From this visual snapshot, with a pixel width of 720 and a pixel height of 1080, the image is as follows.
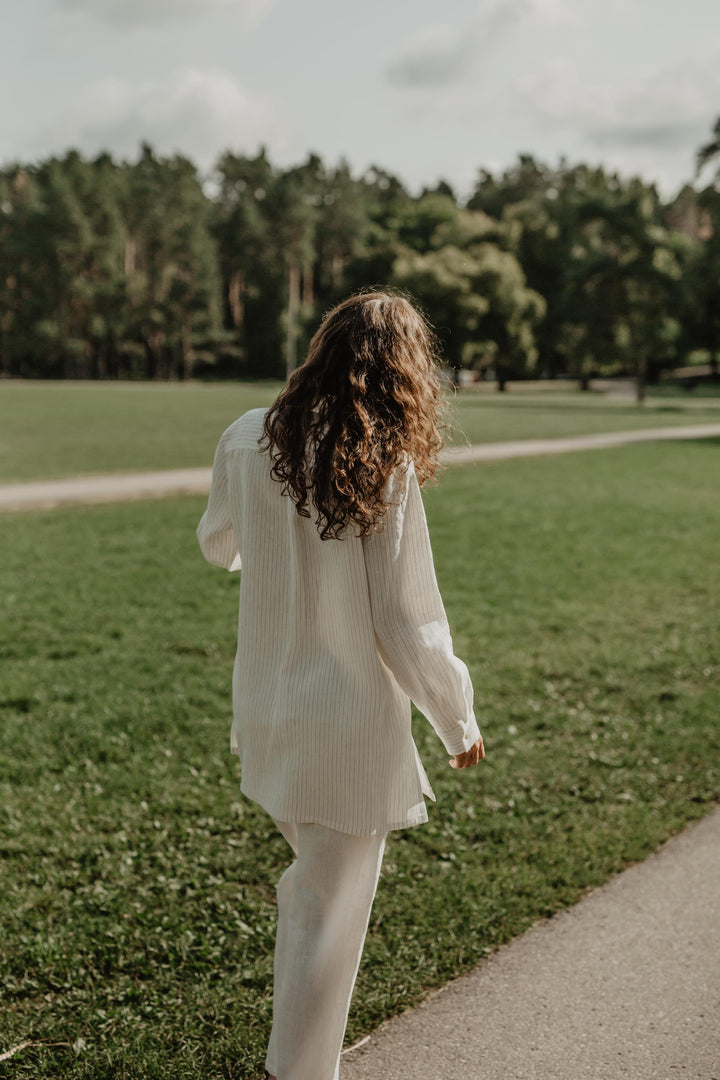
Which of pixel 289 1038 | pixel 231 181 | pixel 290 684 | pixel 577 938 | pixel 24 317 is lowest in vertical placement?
pixel 577 938

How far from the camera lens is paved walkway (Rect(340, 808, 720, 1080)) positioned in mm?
2578

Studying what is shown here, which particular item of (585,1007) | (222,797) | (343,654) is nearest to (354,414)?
(343,654)

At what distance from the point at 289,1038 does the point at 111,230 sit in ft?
244

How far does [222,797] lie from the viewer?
4.32m

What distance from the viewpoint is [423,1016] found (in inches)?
110

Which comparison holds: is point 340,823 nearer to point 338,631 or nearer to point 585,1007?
point 338,631

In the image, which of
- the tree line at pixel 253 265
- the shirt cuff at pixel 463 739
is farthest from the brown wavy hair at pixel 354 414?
the tree line at pixel 253 265

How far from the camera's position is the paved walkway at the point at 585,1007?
258cm

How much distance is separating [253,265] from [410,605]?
78.5m

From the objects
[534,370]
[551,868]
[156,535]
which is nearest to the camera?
[551,868]

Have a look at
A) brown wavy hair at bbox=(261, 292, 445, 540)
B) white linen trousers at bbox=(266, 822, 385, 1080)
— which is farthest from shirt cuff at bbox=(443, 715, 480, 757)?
brown wavy hair at bbox=(261, 292, 445, 540)

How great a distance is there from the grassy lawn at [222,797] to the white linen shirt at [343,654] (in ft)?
3.44

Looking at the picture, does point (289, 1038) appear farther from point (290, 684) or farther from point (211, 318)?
point (211, 318)

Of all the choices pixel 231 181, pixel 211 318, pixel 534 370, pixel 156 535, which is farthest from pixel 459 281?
pixel 156 535
